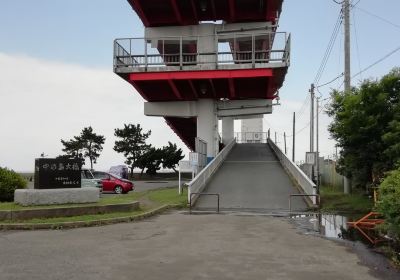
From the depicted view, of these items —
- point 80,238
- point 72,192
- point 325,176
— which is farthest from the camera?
point 325,176

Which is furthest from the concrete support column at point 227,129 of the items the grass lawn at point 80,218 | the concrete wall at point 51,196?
the grass lawn at point 80,218

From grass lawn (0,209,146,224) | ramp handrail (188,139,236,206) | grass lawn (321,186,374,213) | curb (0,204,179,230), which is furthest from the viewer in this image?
ramp handrail (188,139,236,206)

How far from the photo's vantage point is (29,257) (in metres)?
9.21

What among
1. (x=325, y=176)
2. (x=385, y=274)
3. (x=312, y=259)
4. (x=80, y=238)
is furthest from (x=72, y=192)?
(x=325, y=176)

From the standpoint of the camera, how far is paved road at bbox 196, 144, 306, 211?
67.4ft

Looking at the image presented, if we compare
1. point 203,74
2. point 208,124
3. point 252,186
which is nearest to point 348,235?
point 252,186

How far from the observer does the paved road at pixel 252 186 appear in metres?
20.5

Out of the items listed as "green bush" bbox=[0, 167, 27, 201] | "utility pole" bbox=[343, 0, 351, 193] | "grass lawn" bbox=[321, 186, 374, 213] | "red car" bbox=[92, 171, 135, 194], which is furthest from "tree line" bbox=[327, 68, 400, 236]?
"red car" bbox=[92, 171, 135, 194]

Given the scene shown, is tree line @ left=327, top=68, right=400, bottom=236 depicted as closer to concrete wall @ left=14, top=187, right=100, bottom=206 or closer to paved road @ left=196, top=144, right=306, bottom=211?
paved road @ left=196, top=144, right=306, bottom=211

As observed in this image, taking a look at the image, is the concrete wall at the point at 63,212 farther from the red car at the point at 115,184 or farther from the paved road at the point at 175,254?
the red car at the point at 115,184

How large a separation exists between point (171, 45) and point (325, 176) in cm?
1524

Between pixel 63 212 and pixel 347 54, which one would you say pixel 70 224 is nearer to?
pixel 63 212

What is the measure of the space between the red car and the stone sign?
15.7m

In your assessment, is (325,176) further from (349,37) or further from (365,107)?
(365,107)
